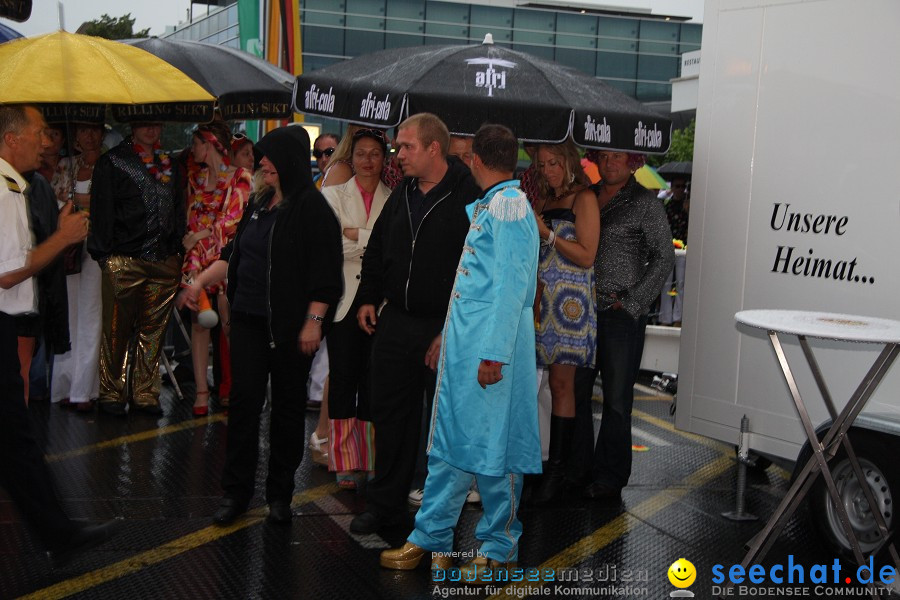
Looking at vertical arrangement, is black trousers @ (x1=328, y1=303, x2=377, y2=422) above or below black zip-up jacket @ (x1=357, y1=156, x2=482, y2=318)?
below

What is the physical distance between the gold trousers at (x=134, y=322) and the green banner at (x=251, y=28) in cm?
441

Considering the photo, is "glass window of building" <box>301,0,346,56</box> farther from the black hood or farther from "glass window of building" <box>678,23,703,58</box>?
the black hood

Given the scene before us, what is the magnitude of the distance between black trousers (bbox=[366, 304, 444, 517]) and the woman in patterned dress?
9.37 feet

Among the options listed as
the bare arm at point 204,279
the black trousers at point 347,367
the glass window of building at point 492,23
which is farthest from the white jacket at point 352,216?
the glass window of building at point 492,23

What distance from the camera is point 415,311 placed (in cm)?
493

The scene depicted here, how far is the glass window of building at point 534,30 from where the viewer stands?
65.9 meters

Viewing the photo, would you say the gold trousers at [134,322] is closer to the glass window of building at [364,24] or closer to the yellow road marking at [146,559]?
the yellow road marking at [146,559]

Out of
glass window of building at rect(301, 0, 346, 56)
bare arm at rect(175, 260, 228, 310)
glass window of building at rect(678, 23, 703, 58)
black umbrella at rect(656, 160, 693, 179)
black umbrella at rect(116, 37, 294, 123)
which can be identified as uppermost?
glass window of building at rect(678, 23, 703, 58)

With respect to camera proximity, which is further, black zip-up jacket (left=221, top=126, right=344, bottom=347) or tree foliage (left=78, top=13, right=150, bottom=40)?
tree foliage (left=78, top=13, right=150, bottom=40)

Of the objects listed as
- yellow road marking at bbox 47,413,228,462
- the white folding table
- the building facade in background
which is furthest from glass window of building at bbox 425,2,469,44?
the white folding table

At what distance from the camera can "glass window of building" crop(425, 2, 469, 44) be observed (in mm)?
62906

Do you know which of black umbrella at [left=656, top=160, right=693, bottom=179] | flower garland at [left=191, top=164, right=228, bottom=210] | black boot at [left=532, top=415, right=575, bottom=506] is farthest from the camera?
black umbrella at [left=656, top=160, right=693, bottom=179]

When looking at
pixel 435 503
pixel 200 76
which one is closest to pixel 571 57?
pixel 200 76

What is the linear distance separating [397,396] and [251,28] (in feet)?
26.2
